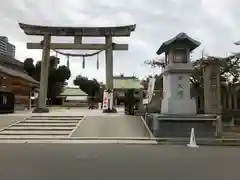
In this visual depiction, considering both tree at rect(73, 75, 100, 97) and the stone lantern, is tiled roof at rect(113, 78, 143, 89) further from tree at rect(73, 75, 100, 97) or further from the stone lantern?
the stone lantern

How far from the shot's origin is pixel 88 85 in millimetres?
81750

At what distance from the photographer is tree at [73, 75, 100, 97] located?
261 ft

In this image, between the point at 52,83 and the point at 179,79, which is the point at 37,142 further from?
the point at 52,83

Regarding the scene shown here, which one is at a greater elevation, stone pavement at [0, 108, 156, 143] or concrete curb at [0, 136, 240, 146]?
stone pavement at [0, 108, 156, 143]

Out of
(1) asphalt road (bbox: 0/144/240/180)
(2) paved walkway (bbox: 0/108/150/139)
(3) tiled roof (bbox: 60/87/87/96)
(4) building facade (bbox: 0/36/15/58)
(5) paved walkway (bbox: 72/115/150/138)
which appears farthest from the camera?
(4) building facade (bbox: 0/36/15/58)

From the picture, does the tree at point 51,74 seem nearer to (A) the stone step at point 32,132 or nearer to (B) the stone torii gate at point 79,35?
(B) the stone torii gate at point 79,35

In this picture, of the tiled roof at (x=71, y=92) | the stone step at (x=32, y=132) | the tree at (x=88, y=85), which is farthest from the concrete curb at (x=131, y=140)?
the tree at (x=88, y=85)

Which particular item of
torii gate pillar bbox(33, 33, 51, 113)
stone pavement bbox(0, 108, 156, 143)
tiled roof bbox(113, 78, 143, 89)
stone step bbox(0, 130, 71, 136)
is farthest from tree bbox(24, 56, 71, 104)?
stone step bbox(0, 130, 71, 136)

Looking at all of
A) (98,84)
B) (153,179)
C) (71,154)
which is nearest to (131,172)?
(153,179)

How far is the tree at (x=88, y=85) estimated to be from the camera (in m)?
79.5

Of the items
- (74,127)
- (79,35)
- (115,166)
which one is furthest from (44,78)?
(115,166)

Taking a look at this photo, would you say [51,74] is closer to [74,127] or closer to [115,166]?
[74,127]

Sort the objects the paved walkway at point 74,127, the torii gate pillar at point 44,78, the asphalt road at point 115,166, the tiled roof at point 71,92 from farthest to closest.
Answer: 1. the tiled roof at point 71,92
2. the torii gate pillar at point 44,78
3. the paved walkway at point 74,127
4. the asphalt road at point 115,166

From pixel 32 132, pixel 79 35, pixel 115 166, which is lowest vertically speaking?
pixel 115 166
